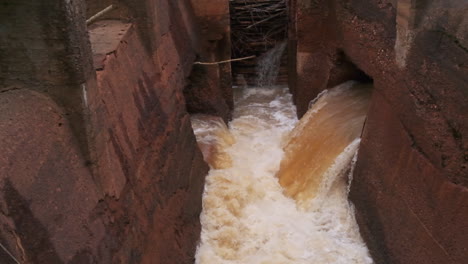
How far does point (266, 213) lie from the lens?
19.1 ft

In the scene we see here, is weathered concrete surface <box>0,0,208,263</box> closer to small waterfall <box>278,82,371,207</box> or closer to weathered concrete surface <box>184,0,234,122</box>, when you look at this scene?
small waterfall <box>278,82,371,207</box>

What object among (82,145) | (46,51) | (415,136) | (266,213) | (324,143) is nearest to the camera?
(46,51)

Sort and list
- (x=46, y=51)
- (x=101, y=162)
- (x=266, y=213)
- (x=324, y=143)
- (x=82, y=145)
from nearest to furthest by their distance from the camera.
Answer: (x=46, y=51) → (x=82, y=145) → (x=101, y=162) → (x=266, y=213) → (x=324, y=143)

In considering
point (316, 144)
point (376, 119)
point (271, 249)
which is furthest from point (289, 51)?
point (271, 249)

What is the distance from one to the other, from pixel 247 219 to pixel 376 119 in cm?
191

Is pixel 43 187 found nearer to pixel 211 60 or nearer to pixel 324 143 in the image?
pixel 324 143

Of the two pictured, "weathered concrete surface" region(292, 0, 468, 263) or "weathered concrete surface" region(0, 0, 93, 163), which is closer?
"weathered concrete surface" region(0, 0, 93, 163)

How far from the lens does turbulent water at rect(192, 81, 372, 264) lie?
16.8 feet

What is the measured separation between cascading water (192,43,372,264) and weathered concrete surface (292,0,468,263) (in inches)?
13.8

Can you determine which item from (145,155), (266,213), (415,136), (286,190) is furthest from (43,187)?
(286,190)

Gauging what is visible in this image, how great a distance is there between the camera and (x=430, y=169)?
4062 mm

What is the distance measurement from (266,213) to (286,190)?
21.6 inches

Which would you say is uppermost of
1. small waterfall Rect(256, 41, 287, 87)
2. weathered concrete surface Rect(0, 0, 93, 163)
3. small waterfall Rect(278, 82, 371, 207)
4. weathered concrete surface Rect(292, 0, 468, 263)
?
weathered concrete surface Rect(0, 0, 93, 163)

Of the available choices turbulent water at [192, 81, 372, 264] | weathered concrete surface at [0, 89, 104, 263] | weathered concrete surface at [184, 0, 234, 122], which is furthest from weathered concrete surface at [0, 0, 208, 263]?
weathered concrete surface at [184, 0, 234, 122]
